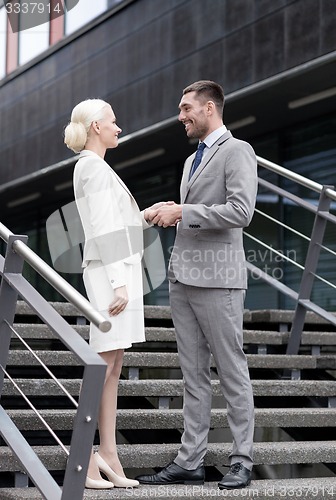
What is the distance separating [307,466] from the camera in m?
4.32

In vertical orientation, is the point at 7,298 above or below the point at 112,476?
above

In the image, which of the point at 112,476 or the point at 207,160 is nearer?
the point at 112,476

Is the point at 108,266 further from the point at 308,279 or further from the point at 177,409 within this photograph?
the point at 308,279

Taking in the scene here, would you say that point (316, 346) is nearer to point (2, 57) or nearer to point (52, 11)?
point (52, 11)

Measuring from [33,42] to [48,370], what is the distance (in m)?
12.3

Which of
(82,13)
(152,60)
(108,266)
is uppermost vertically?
(82,13)

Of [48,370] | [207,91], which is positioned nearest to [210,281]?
[207,91]

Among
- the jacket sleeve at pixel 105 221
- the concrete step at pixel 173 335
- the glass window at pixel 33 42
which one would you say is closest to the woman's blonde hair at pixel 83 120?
the jacket sleeve at pixel 105 221

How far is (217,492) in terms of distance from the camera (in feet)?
11.5

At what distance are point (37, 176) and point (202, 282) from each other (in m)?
10.6

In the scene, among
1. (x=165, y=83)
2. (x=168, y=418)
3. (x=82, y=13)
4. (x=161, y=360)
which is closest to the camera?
(x=168, y=418)

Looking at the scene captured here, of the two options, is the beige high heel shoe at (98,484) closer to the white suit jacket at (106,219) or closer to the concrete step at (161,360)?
the white suit jacket at (106,219)

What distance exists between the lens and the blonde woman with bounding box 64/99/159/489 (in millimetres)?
3541

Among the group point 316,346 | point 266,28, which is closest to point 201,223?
point 316,346
